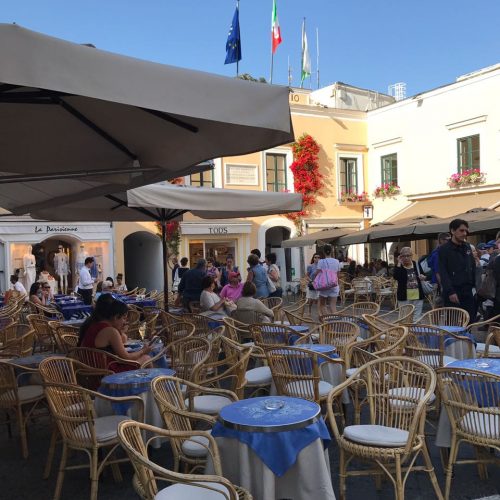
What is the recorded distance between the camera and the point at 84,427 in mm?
3664

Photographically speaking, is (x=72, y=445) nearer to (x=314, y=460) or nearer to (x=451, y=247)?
(x=314, y=460)

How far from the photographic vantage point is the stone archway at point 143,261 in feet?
70.3

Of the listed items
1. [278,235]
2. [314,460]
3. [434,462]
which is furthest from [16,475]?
[278,235]

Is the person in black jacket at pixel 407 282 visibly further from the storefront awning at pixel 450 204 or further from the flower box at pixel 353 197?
the flower box at pixel 353 197

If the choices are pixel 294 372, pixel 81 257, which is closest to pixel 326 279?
pixel 294 372

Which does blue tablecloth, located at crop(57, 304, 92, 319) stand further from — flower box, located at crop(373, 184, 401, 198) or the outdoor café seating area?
flower box, located at crop(373, 184, 401, 198)

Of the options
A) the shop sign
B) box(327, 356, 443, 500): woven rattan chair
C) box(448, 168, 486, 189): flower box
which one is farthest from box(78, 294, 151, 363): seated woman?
box(448, 168, 486, 189): flower box

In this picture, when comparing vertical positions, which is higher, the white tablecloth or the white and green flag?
the white and green flag

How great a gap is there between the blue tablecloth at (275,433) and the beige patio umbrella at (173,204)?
12.5ft

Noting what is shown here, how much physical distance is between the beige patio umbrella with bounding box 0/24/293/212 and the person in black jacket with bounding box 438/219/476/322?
3688mm

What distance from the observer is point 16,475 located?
Answer: 13.8 ft

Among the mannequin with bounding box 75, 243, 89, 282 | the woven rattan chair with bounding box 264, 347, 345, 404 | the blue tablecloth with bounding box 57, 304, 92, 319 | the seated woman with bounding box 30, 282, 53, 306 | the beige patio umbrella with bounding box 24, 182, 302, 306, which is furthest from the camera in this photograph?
the mannequin with bounding box 75, 243, 89, 282

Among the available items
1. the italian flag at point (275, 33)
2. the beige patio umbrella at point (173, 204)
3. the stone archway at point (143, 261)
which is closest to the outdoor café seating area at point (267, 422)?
the beige patio umbrella at point (173, 204)

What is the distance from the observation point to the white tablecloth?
2.87 meters
